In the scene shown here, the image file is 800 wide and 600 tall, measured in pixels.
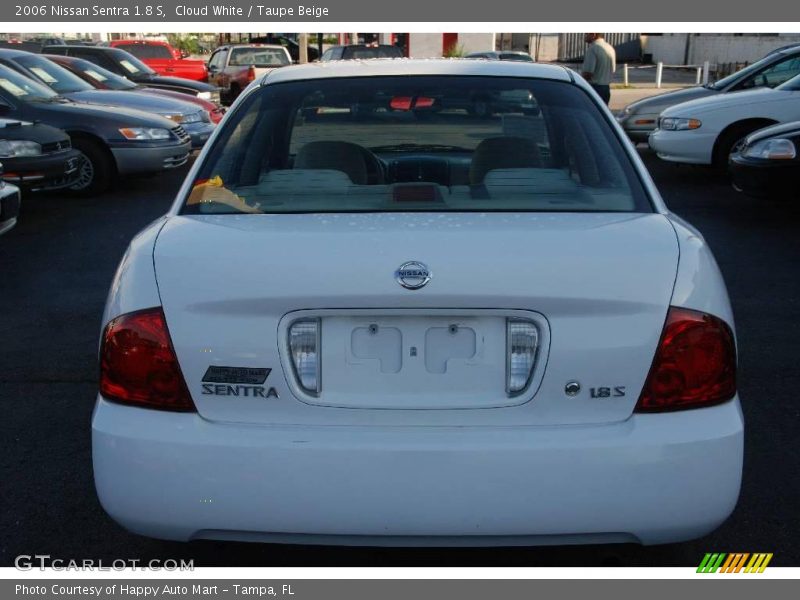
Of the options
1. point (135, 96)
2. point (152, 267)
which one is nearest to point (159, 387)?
point (152, 267)

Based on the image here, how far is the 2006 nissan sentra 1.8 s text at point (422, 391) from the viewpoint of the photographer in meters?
2.49

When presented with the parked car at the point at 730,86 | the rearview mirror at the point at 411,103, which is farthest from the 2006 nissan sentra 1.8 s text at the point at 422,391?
the parked car at the point at 730,86

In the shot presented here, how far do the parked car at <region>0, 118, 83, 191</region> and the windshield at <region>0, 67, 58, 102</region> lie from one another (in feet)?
5.40

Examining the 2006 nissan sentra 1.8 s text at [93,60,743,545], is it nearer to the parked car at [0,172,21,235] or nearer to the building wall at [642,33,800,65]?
the parked car at [0,172,21,235]

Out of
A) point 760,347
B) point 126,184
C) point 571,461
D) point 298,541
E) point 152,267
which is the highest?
point 152,267

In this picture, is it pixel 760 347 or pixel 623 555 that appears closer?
pixel 623 555

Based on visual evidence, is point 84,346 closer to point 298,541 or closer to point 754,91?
point 298,541

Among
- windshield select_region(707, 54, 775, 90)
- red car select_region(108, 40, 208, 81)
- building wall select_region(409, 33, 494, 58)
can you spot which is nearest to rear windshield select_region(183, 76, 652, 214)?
windshield select_region(707, 54, 775, 90)

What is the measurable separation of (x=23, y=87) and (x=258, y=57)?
44.9 ft

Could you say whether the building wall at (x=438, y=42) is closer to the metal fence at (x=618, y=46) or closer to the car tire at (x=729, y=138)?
the metal fence at (x=618, y=46)

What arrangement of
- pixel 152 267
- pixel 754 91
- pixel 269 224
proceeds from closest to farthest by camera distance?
pixel 152 267
pixel 269 224
pixel 754 91

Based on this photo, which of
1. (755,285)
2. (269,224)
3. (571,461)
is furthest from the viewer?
(755,285)

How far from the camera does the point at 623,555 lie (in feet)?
10.5

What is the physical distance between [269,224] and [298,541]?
35.1 inches
